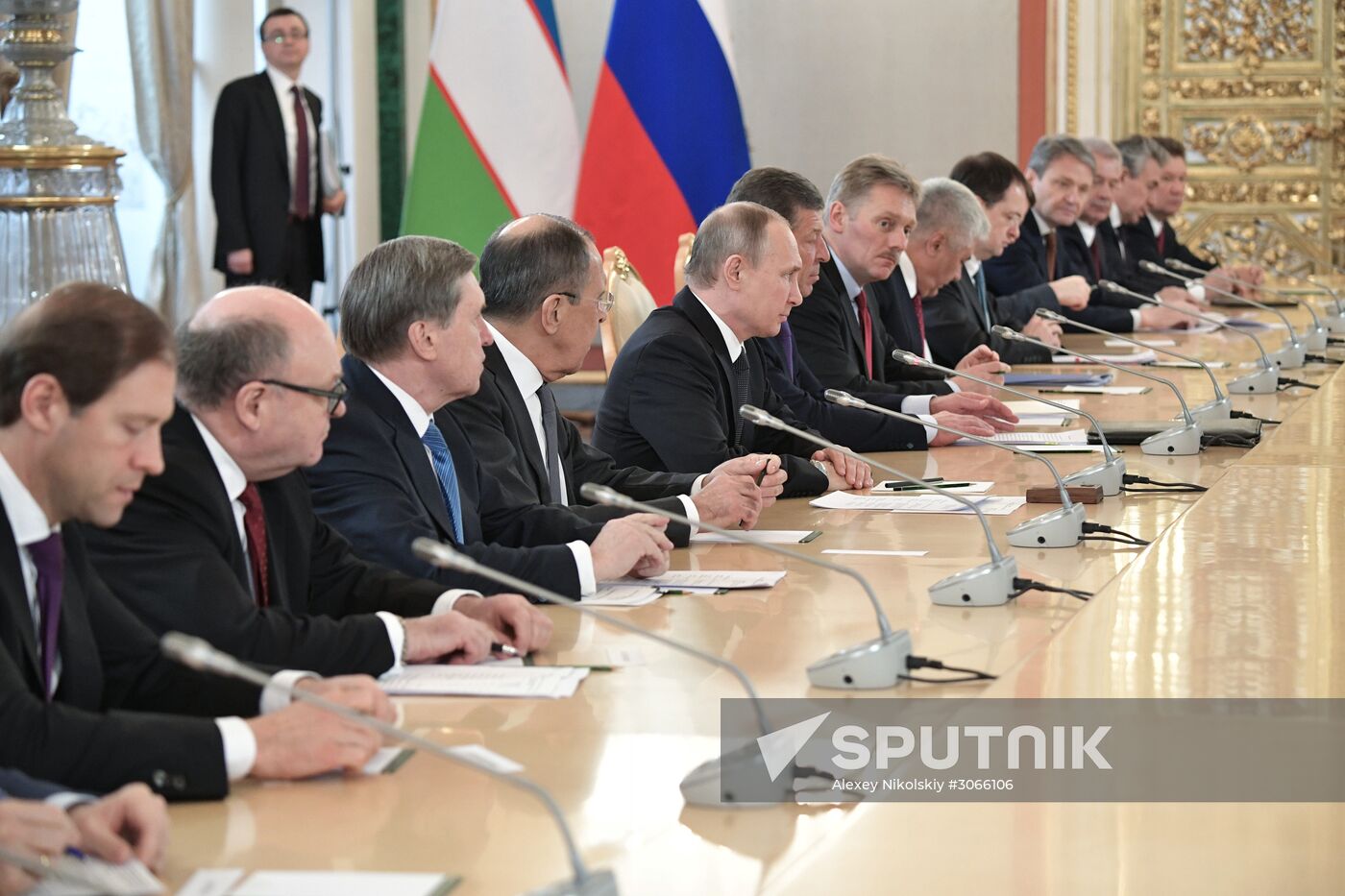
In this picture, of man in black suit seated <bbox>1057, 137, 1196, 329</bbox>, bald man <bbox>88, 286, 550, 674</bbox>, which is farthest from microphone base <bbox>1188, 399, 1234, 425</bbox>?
man in black suit seated <bbox>1057, 137, 1196, 329</bbox>

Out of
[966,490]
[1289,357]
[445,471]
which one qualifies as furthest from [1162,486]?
[1289,357]

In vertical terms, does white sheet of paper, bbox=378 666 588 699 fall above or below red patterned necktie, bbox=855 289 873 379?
Result: below

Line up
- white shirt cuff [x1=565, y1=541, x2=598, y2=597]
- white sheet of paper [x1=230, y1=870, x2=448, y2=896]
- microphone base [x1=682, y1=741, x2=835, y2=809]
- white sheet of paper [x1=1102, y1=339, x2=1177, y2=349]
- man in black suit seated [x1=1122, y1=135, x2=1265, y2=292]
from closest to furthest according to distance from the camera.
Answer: white sheet of paper [x1=230, y1=870, x2=448, y2=896]
microphone base [x1=682, y1=741, x2=835, y2=809]
white shirt cuff [x1=565, y1=541, x2=598, y2=597]
white sheet of paper [x1=1102, y1=339, x2=1177, y2=349]
man in black suit seated [x1=1122, y1=135, x2=1265, y2=292]

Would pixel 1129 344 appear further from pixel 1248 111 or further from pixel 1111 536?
pixel 1248 111

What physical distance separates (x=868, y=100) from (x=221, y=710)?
858 cm

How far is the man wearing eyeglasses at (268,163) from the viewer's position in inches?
291

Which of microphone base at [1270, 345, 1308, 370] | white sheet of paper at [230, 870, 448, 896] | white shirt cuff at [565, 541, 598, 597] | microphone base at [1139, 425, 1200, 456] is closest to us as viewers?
white sheet of paper at [230, 870, 448, 896]

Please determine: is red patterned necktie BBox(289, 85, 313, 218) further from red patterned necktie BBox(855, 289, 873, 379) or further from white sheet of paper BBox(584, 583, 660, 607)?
white sheet of paper BBox(584, 583, 660, 607)

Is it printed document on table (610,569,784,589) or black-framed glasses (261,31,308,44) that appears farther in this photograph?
black-framed glasses (261,31,308,44)

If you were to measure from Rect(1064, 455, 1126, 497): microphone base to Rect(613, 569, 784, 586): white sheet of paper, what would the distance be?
0.92 meters

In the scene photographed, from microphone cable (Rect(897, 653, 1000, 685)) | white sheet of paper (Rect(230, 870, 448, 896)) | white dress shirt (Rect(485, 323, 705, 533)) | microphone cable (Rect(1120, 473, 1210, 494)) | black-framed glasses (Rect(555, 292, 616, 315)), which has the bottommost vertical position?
white sheet of paper (Rect(230, 870, 448, 896))

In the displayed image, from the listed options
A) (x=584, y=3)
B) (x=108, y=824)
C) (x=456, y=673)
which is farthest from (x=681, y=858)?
(x=584, y=3)

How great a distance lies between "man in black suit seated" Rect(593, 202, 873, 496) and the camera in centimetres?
381

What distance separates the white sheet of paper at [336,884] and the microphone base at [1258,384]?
4.12 metres
